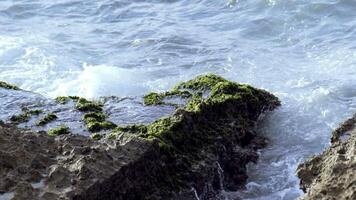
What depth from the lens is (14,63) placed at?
1198cm

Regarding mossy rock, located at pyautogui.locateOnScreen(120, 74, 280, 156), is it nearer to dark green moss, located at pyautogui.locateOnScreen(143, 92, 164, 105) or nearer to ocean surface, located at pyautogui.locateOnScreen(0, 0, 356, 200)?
dark green moss, located at pyautogui.locateOnScreen(143, 92, 164, 105)

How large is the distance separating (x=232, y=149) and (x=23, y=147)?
261cm

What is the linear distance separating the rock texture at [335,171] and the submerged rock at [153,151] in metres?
1.44

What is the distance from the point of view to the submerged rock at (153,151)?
532cm

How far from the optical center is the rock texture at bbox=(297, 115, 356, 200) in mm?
4621

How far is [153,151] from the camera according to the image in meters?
6.13

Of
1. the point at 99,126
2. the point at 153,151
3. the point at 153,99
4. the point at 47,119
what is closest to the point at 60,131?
the point at 99,126

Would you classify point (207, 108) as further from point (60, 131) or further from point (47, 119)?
point (47, 119)

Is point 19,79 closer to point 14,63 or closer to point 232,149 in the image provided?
point 14,63

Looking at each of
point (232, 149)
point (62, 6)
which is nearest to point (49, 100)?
point (232, 149)

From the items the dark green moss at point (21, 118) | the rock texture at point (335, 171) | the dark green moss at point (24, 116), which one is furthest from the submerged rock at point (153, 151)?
the rock texture at point (335, 171)

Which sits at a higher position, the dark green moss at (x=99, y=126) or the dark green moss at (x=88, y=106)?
the dark green moss at (x=99, y=126)

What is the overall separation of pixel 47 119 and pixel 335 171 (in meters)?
3.62

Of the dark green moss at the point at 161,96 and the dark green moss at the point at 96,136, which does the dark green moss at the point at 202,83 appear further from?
the dark green moss at the point at 96,136
